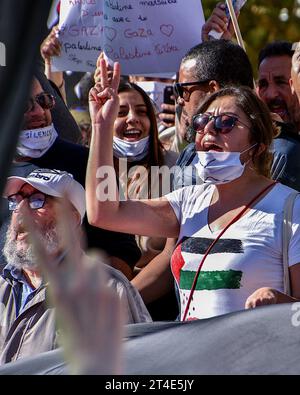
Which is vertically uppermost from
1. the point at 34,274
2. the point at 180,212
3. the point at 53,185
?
the point at 53,185

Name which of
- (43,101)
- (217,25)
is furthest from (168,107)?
(43,101)

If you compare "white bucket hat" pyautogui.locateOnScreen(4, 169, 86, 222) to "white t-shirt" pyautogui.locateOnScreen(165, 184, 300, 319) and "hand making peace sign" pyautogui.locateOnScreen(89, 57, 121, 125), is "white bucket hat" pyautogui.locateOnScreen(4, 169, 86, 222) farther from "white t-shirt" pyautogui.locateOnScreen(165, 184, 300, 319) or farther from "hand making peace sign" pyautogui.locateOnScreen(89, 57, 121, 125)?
"white t-shirt" pyautogui.locateOnScreen(165, 184, 300, 319)

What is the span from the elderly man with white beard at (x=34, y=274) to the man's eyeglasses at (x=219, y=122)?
21.8 inches

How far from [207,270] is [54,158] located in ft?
4.70

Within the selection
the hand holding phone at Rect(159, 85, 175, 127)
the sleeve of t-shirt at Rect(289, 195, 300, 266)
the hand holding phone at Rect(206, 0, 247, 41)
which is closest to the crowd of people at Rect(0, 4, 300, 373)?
the sleeve of t-shirt at Rect(289, 195, 300, 266)

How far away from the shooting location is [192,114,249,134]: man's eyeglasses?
326cm

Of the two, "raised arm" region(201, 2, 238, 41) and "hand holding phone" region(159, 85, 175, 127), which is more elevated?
"raised arm" region(201, 2, 238, 41)

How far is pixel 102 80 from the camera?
3.33 m

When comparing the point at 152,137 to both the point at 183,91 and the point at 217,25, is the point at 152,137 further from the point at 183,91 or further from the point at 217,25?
the point at 217,25

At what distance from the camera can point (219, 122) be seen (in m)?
3.27

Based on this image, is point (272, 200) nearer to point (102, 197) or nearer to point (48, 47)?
point (102, 197)

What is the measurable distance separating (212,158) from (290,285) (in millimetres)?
572

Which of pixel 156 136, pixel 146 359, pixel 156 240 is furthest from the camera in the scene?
pixel 156 136

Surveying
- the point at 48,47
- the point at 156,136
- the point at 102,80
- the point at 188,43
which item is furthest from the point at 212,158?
the point at 48,47
